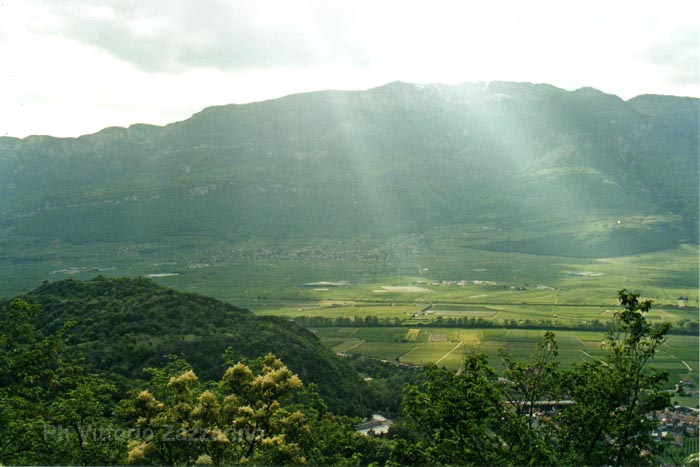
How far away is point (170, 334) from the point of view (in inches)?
2399

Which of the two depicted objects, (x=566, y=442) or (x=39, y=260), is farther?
(x=39, y=260)

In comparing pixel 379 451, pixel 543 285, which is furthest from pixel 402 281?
pixel 379 451

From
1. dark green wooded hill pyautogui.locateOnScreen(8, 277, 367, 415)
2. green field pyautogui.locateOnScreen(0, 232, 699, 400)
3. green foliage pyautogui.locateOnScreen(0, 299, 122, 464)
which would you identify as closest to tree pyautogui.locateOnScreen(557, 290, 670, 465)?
green foliage pyautogui.locateOnScreen(0, 299, 122, 464)

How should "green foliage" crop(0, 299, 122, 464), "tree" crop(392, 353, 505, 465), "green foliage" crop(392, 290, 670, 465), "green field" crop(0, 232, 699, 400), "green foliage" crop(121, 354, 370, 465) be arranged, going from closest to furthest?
"green foliage" crop(392, 290, 670, 465), "tree" crop(392, 353, 505, 465), "green foliage" crop(121, 354, 370, 465), "green foliage" crop(0, 299, 122, 464), "green field" crop(0, 232, 699, 400)

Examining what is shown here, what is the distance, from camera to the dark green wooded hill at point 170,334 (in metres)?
53.0

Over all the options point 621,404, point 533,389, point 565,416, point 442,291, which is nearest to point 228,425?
point 533,389

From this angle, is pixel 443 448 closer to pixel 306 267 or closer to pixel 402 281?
pixel 402 281

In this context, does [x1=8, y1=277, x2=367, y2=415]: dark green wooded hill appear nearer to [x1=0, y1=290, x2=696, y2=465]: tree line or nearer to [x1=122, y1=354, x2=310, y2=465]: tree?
[x1=0, y1=290, x2=696, y2=465]: tree line

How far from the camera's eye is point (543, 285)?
138 m

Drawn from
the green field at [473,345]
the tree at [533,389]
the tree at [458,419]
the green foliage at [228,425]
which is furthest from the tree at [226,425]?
the green field at [473,345]

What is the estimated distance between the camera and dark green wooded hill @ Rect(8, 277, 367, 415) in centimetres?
5303

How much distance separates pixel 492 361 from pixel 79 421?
5836cm

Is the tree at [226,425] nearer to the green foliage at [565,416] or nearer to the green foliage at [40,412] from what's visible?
the green foliage at [40,412]

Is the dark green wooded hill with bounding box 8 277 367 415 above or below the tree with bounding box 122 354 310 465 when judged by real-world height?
below
